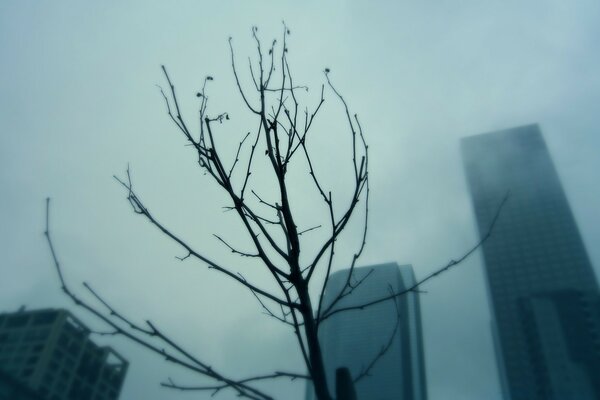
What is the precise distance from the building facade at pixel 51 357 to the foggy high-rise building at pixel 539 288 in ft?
427

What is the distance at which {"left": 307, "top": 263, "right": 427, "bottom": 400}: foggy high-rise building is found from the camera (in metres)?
145

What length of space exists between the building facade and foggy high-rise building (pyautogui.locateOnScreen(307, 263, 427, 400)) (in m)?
74.6

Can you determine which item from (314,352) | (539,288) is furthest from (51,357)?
(539,288)

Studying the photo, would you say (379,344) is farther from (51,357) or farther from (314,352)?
(314,352)

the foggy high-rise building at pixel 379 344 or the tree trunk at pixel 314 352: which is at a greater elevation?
the foggy high-rise building at pixel 379 344

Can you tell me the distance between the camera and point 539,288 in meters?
171

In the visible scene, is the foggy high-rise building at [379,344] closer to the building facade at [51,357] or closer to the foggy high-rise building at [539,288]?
the foggy high-rise building at [539,288]

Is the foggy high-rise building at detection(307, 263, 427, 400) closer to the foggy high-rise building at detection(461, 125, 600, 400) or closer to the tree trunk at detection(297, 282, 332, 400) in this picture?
the foggy high-rise building at detection(461, 125, 600, 400)

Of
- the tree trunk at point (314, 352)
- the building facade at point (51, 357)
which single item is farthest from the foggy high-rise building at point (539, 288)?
the tree trunk at point (314, 352)

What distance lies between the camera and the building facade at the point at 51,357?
219ft

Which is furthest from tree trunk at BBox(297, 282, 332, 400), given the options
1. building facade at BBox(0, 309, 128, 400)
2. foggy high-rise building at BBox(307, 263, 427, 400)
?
foggy high-rise building at BBox(307, 263, 427, 400)

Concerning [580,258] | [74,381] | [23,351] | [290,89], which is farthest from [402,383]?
[290,89]

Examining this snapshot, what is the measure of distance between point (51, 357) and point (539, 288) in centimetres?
17145

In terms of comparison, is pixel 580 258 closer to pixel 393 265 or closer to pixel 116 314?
pixel 393 265
